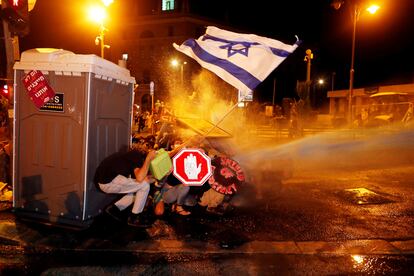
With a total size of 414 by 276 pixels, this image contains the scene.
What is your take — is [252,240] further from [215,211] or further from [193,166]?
[193,166]

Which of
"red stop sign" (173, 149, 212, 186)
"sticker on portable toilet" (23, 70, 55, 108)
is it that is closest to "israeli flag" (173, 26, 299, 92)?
"red stop sign" (173, 149, 212, 186)

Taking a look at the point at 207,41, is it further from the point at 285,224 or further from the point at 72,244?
the point at 72,244

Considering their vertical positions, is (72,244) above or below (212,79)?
below

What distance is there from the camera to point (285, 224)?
18.9 ft

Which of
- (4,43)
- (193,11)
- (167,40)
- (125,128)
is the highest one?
(193,11)

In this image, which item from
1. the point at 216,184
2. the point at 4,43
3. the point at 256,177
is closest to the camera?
the point at 216,184

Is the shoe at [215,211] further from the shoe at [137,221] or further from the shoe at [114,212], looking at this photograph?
the shoe at [114,212]

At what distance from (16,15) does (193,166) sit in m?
3.76

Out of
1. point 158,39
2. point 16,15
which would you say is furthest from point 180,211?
point 158,39

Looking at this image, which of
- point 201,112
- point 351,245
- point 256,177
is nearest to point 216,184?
point 351,245

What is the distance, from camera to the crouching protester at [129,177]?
533 cm

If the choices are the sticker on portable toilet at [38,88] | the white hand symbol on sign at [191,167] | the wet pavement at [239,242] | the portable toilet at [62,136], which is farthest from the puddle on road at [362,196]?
the sticker on portable toilet at [38,88]

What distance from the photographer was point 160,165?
5367 millimetres

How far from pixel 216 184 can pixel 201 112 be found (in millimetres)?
8503
